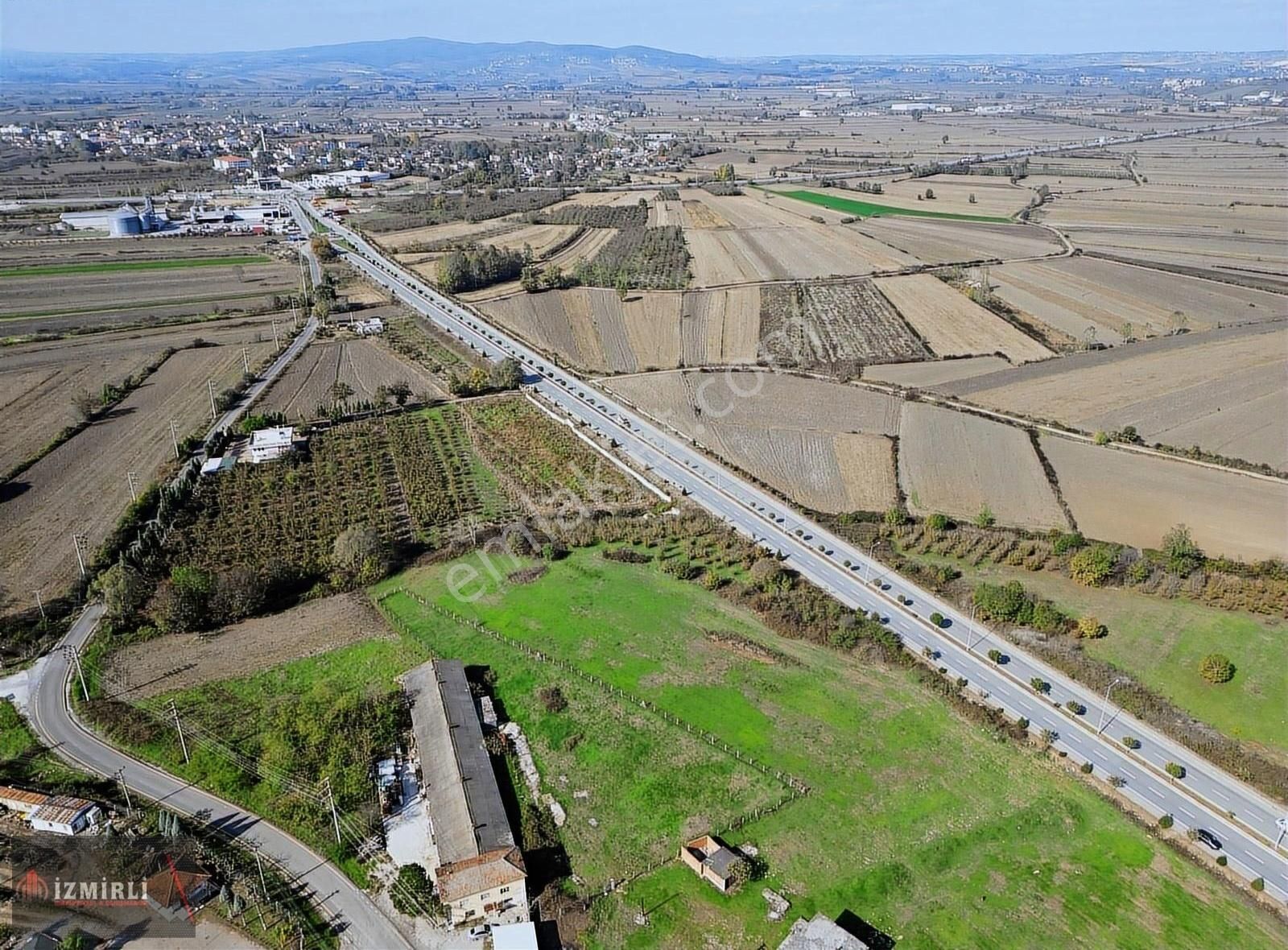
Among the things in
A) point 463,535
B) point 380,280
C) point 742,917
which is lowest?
point 742,917

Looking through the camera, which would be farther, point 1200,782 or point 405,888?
point 1200,782

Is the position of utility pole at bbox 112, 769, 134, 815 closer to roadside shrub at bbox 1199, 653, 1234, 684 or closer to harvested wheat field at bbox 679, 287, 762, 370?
roadside shrub at bbox 1199, 653, 1234, 684

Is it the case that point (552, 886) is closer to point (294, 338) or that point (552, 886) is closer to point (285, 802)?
point (285, 802)

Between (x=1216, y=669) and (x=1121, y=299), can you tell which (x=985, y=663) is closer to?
(x=1216, y=669)

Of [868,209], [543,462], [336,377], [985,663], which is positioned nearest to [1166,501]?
[985,663]

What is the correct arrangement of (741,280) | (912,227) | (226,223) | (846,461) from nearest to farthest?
(846,461)
(741,280)
(912,227)
(226,223)

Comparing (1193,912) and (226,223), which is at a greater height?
(226,223)

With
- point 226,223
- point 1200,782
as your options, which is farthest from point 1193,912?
point 226,223
